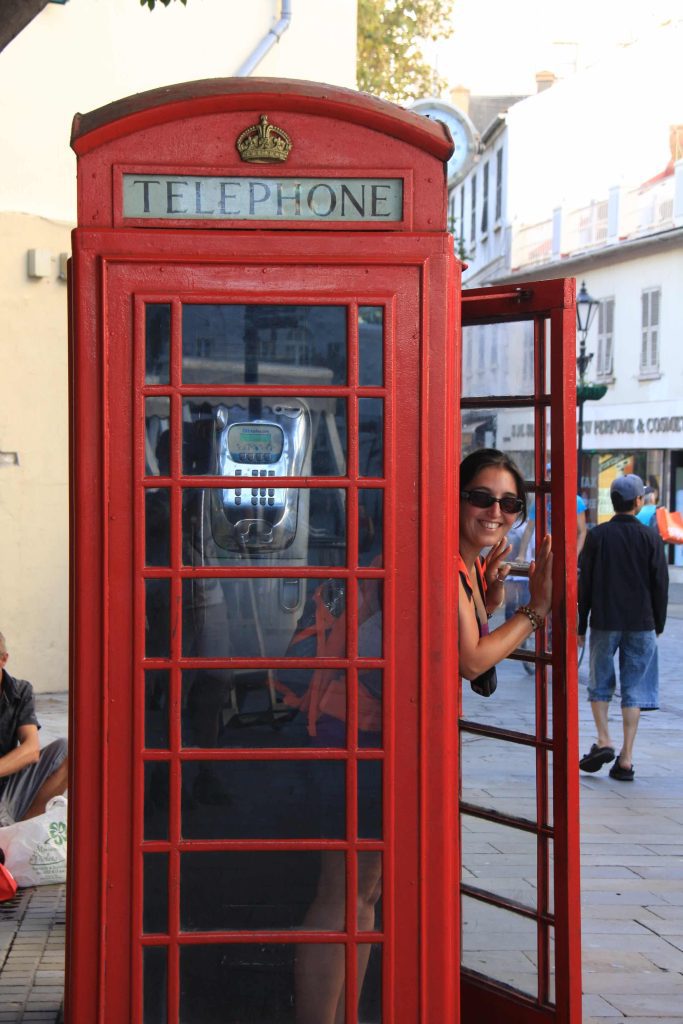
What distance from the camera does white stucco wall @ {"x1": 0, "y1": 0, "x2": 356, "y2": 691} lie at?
10602 millimetres

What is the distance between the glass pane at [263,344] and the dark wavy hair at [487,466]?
69 centimetres

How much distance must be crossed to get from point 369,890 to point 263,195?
172 cm

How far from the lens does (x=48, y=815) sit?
6008 mm

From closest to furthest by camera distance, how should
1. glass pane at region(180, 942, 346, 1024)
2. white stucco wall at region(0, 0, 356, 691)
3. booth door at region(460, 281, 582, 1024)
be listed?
glass pane at region(180, 942, 346, 1024) → booth door at region(460, 281, 582, 1024) → white stucco wall at region(0, 0, 356, 691)

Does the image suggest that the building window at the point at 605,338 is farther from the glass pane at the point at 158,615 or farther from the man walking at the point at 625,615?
the glass pane at the point at 158,615

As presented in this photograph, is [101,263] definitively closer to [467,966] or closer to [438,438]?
[438,438]

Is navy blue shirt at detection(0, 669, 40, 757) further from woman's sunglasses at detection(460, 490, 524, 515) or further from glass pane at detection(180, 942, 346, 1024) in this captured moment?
woman's sunglasses at detection(460, 490, 524, 515)

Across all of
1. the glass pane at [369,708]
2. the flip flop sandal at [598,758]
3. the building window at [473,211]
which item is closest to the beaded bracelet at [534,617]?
the glass pane at [369,708]

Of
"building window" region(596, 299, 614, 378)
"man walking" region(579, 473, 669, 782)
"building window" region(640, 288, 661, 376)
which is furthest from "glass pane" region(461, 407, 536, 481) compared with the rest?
"building window" region(596, 299, 614, 378)

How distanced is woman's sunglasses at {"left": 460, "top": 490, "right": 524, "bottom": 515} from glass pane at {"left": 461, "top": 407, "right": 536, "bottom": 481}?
252mm

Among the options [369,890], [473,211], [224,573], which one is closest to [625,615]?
[369,890]

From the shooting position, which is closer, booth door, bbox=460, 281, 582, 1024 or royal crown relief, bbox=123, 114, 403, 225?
royal crown relief, bbox=123, 114, 403, 225

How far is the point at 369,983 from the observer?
3.50 metres

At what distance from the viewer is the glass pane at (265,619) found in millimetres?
3436
